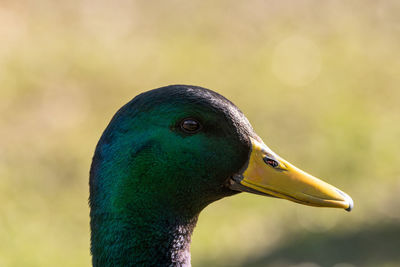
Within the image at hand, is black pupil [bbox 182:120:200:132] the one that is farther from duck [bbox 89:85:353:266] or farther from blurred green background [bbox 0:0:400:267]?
blurred green background [bbox 0:0:400:267]

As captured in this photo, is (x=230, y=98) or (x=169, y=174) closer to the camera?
(x=169, y=174)

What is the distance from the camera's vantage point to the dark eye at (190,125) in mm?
2492

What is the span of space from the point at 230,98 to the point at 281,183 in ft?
14.9

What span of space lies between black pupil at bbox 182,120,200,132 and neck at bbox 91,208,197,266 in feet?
0.96

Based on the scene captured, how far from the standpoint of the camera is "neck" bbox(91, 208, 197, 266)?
2.46 metres

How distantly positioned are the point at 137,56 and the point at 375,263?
3493mm

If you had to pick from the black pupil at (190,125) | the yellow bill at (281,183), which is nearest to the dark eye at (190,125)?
the black pupil at (190,125)

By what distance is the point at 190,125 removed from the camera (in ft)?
8.20

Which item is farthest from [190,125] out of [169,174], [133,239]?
[133,239]

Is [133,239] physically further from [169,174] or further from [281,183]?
[281,183]

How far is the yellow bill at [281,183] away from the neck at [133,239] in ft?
0.93

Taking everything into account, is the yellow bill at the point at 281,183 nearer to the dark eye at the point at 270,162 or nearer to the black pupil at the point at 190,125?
the dark eye at the point at 270,162

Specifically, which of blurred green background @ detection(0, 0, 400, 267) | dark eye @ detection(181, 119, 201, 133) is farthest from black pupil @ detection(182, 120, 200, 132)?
blurred green background @ detection(0, 0, 400, 267)

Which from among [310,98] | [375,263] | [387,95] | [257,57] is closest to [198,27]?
[257,57]
